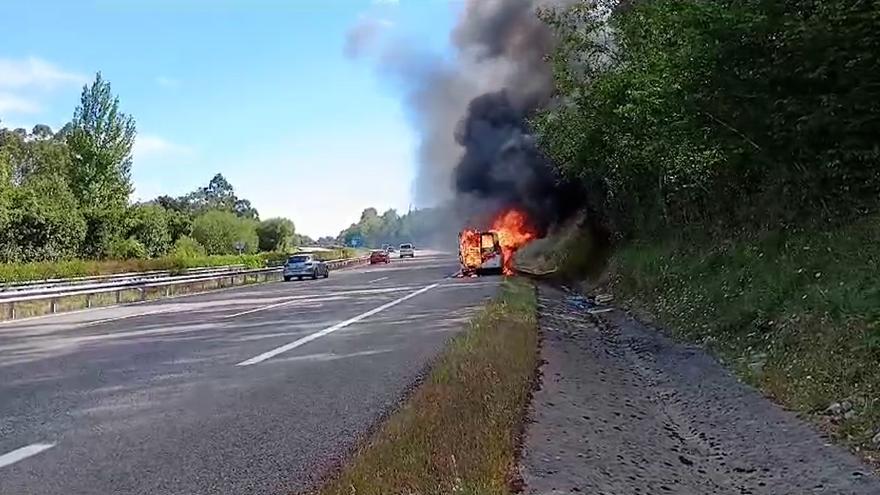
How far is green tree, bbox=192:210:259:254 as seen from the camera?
199 ft

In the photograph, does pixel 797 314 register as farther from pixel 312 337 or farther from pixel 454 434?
pixel 312 337

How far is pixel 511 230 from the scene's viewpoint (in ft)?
128

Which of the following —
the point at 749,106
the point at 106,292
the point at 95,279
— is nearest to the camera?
the point at 749,106

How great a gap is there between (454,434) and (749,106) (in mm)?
7559

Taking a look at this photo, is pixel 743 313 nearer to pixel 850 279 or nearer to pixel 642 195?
pixel 850 279

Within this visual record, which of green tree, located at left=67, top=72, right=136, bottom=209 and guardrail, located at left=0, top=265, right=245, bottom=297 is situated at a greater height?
green tree, located at left=67, top=72, right=136, bottom=209

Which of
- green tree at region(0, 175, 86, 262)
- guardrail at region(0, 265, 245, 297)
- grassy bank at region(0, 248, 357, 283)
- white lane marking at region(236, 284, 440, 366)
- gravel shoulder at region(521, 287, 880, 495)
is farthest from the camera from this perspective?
green tree at region(0, 175, 86, 262)

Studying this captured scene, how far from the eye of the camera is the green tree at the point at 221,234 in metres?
60.6

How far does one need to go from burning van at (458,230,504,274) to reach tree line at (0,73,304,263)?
1874cm

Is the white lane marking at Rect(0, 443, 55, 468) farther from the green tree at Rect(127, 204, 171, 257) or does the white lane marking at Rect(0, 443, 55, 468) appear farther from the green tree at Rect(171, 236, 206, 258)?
the green tree at Rect(171, 236, 206, 258)

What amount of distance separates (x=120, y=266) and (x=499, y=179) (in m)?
18.7

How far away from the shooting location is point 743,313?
11266 millimetres

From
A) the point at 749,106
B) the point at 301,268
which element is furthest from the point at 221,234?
the point at 749,106

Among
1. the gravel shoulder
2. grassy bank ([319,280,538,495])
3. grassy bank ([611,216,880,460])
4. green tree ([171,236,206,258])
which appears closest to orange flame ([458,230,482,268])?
green tree ([171,236,206,258])
